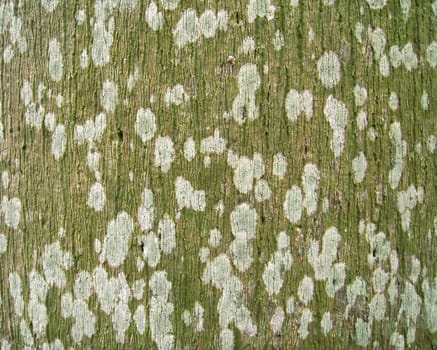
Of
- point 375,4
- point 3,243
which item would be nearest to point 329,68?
point 375,4

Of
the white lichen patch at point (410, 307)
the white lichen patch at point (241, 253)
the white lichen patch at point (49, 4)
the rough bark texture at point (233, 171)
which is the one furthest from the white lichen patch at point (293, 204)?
the white lichen patch at point (49, 4)

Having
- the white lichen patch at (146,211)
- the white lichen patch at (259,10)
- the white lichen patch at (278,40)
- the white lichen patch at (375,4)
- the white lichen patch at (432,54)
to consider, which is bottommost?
the white lichen patch at (146,211)

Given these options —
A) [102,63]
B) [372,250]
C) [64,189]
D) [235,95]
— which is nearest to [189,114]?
[235,95]

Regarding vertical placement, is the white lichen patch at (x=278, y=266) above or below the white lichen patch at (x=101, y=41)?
below

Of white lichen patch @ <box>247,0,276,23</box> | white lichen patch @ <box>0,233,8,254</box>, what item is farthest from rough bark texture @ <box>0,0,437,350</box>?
white lichen patch @ <box>0,233,8,254</box>

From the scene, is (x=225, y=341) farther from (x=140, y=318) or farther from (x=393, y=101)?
(x=393, y=101)

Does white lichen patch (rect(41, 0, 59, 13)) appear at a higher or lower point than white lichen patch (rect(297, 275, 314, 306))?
higher

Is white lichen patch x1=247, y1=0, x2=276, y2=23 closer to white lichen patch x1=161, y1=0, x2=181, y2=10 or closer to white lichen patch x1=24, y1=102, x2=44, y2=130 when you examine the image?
white lichen patch x1=161, y1=0, x2=181, y2=10

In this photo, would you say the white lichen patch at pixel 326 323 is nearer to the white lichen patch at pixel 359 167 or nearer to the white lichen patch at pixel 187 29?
the white lichen patch at pixel 359 167

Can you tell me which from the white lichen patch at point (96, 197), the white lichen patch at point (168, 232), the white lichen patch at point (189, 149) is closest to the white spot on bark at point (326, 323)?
the white lichen patch at point (168, 232)
